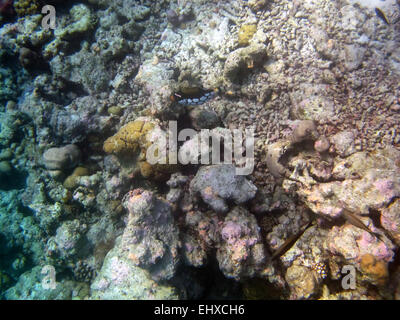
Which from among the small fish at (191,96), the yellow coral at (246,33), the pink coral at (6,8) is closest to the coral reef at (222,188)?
the small fish at (191,96)

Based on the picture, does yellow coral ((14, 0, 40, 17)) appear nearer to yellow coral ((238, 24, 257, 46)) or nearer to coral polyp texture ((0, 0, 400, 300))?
coral polyp texture ((0, 0, 400, 300))

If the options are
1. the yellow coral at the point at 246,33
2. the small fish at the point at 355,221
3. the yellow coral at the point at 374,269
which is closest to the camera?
the yellow coral at the point at 374,269

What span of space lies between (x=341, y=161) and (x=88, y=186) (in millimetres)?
5193

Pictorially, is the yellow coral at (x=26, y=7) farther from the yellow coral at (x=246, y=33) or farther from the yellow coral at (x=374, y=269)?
the yellow coral at (x=374, y=269)

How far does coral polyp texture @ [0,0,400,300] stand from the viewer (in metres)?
3.46

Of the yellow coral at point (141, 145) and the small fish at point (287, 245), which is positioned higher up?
the yellow coral at point (141, 145)

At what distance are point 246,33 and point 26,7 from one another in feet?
22.4

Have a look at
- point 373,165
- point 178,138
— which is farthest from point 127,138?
point 373,165

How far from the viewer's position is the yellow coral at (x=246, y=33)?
17.5ft

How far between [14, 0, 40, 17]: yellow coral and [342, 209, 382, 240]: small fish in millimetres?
9724

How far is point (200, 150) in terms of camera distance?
4.02 m

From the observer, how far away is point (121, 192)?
15.8ft

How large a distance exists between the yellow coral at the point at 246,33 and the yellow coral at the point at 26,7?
6395mm

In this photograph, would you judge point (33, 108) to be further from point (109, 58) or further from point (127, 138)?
point (127, 138)
